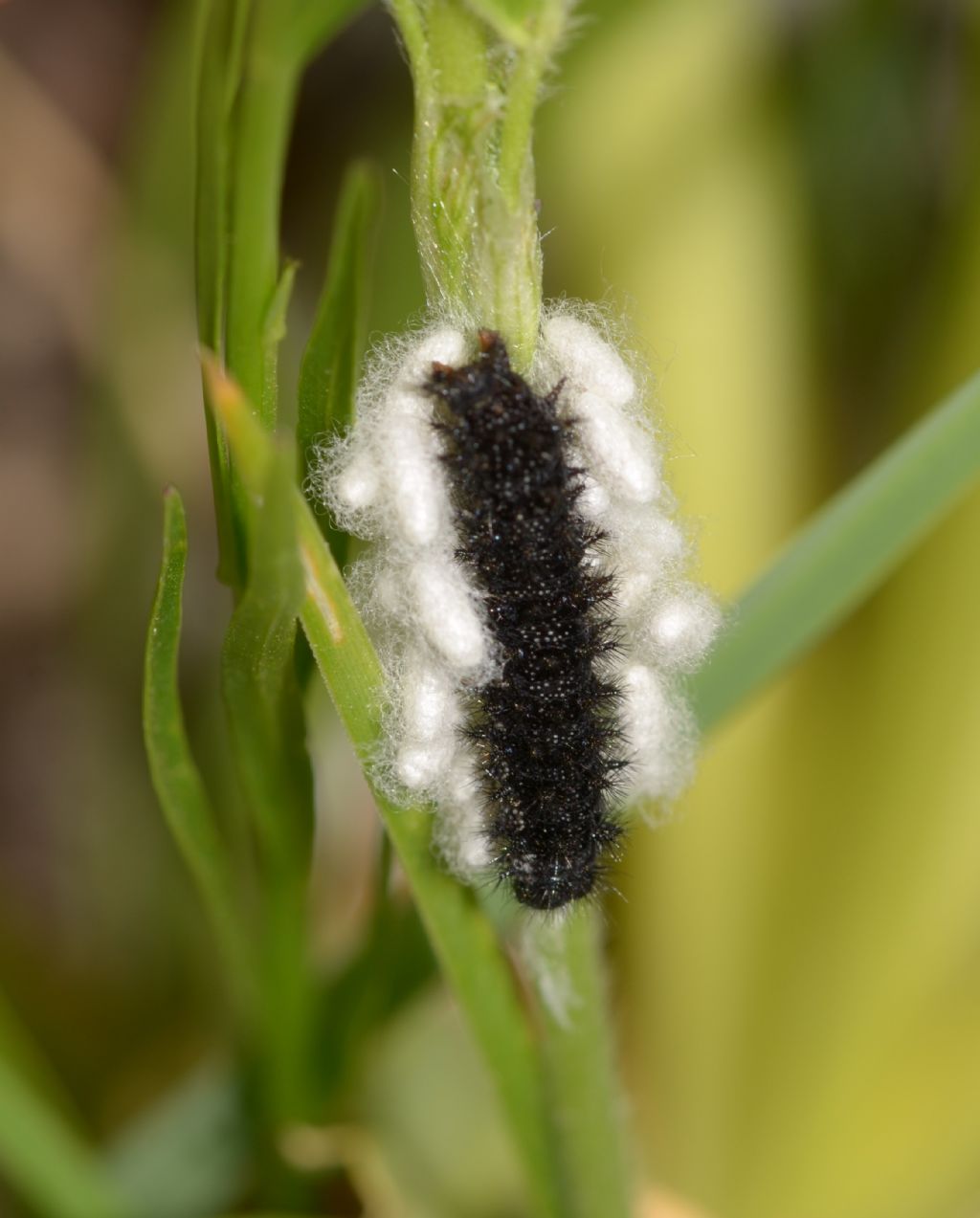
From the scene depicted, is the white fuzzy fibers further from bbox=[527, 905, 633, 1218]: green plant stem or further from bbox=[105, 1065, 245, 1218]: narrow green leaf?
bbox=[105, 1065, 245, 1218]: narrow green leaf

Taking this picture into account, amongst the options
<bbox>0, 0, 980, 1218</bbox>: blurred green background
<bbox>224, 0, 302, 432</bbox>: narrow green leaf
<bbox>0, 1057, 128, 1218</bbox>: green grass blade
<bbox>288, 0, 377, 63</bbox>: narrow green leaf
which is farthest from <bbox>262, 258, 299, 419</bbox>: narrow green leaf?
<bbox>0, 1057, 128, 1218</bbox>: green grass blade

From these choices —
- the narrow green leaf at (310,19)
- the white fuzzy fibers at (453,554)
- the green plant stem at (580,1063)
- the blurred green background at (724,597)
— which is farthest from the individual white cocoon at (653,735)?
the narrow green leaf at (310,19)

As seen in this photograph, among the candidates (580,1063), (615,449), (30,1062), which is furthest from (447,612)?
(30,1062)

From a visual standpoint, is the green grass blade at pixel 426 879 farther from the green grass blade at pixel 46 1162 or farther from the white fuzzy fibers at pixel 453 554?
the green grass blade at pixel 46 1162

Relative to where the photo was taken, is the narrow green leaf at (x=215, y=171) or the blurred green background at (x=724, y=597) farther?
the blurred green background at (x=724, y=597)

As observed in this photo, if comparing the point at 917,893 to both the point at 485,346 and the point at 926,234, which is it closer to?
the point at 485,346

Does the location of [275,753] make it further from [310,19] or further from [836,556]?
[310,19]
